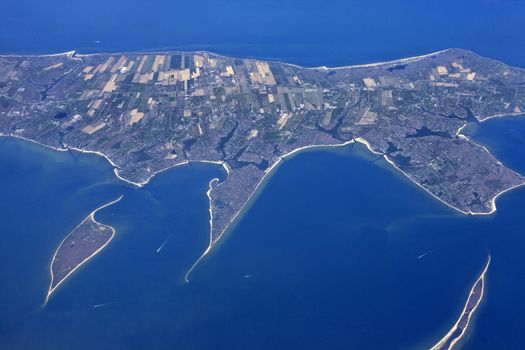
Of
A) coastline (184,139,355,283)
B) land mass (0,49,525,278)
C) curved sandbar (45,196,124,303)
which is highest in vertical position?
land mass (0,49,525,278)

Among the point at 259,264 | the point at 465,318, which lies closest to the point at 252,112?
the point at 259,264

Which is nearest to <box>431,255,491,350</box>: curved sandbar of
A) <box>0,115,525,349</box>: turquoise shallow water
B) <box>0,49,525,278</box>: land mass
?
<box>0,115,525,349</box>: turquoise shallow water

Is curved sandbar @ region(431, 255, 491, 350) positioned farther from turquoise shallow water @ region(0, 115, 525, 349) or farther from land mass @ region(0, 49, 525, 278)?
land mass @ region(0, 49, 525, 278)

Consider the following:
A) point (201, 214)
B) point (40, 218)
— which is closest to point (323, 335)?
point (201, 214)

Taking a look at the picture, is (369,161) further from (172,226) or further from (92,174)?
(92,174)

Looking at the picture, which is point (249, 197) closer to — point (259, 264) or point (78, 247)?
point (259, 264)

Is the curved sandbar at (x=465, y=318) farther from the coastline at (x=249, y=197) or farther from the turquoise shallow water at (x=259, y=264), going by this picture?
the coastline at (x=249, y=197)
